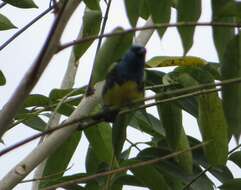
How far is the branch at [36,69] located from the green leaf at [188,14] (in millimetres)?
295

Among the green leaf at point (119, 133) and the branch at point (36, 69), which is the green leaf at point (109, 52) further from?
the green leaf at point (119, 133)

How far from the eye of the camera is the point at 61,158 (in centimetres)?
194

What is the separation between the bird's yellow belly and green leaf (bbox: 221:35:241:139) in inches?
17.5

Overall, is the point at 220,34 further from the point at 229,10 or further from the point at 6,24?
the point at 6,24

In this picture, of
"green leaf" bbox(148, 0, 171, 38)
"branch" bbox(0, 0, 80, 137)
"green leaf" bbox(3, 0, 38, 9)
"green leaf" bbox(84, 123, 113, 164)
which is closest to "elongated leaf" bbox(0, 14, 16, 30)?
"green leaf" bbox(3, 0, 38, 9)

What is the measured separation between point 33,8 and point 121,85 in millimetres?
346

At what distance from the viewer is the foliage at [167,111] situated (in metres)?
1.30

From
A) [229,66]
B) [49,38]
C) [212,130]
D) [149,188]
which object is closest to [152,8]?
[229,66]

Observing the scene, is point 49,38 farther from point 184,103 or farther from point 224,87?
point 184,103

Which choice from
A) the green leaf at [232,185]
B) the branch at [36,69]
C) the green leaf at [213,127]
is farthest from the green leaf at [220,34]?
the green leaf at [232,185]

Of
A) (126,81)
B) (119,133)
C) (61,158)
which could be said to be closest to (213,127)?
(119,133)

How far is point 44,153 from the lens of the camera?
142 centimetres

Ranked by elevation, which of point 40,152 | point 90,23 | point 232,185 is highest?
point 90,23

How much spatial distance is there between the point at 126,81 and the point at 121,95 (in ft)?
0.21
